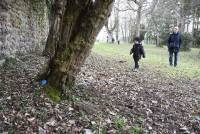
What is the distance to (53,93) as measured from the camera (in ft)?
19.9

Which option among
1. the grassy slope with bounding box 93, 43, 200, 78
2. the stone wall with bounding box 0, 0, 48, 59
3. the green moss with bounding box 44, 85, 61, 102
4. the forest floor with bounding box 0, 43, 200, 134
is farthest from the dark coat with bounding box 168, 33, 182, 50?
the green moss with bounding box 44, 85, 61, 102

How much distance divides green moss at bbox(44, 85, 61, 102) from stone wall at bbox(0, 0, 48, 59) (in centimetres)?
300

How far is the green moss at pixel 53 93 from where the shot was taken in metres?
5.97

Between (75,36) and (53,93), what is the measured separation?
1.19m

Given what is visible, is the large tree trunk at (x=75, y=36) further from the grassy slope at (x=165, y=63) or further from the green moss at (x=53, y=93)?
the grassy slope at (x=165, y=63)

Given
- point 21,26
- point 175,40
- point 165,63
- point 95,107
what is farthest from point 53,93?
point 165,63

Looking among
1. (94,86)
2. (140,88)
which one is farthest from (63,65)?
(140,88)

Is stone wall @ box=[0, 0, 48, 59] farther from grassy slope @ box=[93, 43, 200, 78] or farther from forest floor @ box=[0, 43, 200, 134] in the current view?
grassy slope @ box=[93, 43, 200, 78]

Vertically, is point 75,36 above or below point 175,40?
above

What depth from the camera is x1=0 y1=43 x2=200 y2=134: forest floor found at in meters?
5.24

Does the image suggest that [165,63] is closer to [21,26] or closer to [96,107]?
[21,26]

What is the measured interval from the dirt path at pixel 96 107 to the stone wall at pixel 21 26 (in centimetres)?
79

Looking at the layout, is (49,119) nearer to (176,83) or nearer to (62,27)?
(62,27)

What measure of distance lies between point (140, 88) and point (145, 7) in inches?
1029
